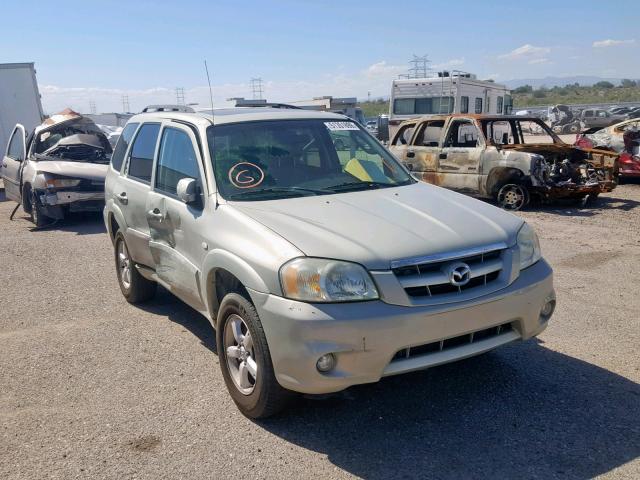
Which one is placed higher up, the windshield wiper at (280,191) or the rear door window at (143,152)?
the rear door window at (143,152)

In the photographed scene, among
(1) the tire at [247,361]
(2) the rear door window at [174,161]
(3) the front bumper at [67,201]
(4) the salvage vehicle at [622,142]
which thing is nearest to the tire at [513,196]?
(4) the salvage vehicle at [622,142]

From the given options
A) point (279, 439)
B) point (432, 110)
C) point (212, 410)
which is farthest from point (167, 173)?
point (432, 110)

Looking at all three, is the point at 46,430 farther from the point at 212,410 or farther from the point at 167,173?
the point at 167,173

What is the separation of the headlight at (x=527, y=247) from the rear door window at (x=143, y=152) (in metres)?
3.06

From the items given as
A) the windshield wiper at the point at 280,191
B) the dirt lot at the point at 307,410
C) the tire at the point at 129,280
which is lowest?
the dirt lot at the point at 307,410

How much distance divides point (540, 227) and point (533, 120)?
9.78ft

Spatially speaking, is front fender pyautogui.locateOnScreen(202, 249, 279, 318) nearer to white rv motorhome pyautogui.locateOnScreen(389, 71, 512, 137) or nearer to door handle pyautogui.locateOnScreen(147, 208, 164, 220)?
door handle pyautogui.locateOnScreen(147, 208, 164, 220)

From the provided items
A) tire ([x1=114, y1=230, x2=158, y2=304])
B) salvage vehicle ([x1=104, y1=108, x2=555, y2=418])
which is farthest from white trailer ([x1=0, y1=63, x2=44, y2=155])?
salvage vehicle ([x1=104, y1=108, x2=555, y2=418])

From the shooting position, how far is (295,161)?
430cm

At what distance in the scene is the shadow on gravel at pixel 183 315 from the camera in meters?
4.96

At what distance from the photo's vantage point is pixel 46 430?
3.54 m

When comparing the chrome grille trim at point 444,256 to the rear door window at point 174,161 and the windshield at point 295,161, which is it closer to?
the windshield at point 295,161

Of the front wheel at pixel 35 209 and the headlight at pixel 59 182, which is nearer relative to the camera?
the headlight at pixel 59 182

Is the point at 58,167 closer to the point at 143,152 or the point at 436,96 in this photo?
the point at 143,152
